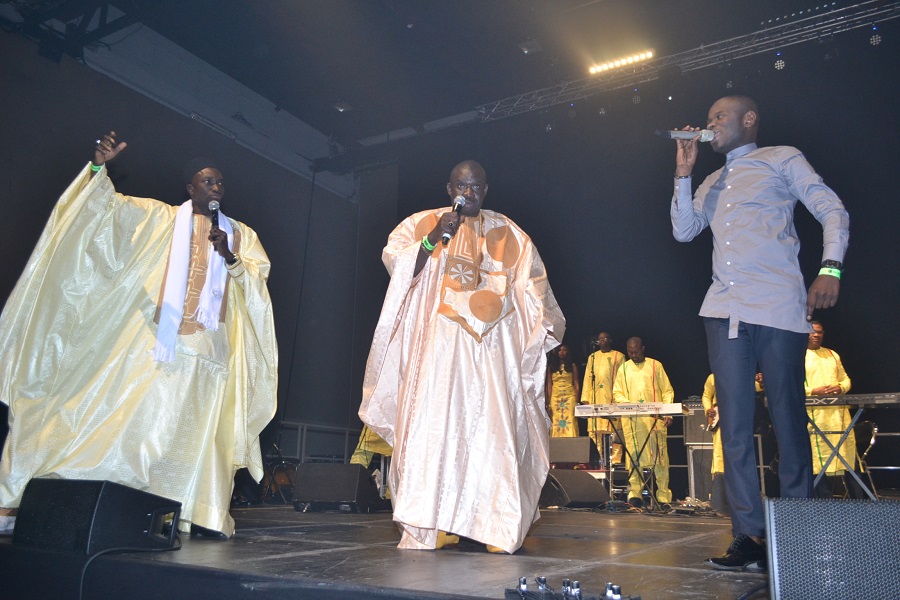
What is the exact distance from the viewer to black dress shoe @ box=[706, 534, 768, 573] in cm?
231

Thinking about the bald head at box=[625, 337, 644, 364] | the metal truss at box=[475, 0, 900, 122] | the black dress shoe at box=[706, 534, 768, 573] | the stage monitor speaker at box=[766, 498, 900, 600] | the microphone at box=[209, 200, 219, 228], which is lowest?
the black dress shoe at box=[706, 534, 768, 573]

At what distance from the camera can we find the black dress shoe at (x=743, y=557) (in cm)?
231

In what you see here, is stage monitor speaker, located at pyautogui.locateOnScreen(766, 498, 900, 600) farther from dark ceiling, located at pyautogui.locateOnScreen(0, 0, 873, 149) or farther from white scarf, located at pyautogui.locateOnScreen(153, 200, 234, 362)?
dark ceiling, located at pyautogui.locateOnScreen(0, 0, 873, 149)

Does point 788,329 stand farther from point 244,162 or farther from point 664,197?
point 244,162

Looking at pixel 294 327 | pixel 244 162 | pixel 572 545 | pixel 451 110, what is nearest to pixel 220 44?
pixel 244 162

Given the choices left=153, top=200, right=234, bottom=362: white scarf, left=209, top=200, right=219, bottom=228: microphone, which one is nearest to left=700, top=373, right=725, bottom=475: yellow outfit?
left=153, top=200, right=234, bottom=362: white scarf

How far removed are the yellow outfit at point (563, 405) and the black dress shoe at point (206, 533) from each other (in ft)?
22.9

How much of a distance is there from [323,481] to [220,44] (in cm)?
574

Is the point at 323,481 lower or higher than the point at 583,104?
lower

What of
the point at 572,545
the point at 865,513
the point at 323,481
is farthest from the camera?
the point at 323,481

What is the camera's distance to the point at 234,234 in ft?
12.6

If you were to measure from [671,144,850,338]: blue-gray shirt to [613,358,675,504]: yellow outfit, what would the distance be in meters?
5.62

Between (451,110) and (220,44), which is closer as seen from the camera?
(220,44)

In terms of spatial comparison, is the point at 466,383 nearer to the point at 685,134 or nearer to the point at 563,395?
the point at 685,134
